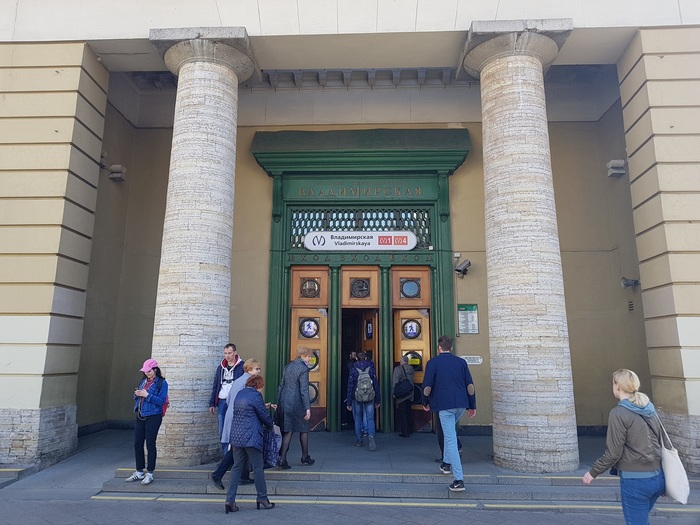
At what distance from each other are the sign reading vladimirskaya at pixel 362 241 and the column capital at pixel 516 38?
369cm

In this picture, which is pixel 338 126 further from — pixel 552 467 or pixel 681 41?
pixel 552 467

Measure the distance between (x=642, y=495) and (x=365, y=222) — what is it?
24.4 ft

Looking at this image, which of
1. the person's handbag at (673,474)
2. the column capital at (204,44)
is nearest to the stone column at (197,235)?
the column capital at (204,44)

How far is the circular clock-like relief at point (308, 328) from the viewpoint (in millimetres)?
9836

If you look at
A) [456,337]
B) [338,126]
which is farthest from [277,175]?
[456,337]

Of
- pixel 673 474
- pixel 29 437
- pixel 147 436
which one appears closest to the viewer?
pixel 673 474

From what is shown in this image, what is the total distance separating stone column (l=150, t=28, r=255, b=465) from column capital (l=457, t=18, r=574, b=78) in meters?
3.71

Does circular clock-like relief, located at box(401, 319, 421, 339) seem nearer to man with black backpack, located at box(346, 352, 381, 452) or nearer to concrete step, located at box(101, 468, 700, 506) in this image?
man with black backpack, located at box(346, 352, 381, 452)

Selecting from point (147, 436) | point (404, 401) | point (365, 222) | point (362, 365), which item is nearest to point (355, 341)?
point (404, 401)

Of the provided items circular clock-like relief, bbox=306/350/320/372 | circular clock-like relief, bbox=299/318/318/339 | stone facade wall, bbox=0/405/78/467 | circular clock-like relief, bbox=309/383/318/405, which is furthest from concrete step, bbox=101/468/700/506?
circular clock-like relief, bbox=299/318/318/339

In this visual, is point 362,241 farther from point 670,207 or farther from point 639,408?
point 639,408

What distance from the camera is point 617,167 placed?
9508 millimetres

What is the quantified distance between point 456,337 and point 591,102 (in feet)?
19.2

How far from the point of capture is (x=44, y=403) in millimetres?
7078
